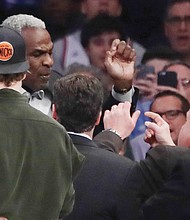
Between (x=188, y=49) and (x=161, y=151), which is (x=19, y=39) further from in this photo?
(x=188, y=49)

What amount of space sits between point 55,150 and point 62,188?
149 millimetres

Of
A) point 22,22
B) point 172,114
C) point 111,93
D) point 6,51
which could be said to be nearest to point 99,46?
point 172,114

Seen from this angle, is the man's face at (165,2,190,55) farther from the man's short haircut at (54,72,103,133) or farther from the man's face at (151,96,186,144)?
the man's short haircut at (54,72,103,133)

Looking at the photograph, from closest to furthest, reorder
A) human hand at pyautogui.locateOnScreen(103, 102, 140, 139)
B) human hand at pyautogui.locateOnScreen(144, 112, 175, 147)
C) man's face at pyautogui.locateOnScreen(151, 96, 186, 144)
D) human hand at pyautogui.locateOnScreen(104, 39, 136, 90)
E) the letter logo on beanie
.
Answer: the letter logo on beanie, human hand at pyautogui.locateOnScreen(144, 112, 175, 147), human hand at pyautogui.locateOnScreen(103, 102, 140, 139), human hand at pyautogui.locateOnScreen(104, 39, 136, 90), man's face at pyautogui.locateOnScreen(151, 96, 186, 144)

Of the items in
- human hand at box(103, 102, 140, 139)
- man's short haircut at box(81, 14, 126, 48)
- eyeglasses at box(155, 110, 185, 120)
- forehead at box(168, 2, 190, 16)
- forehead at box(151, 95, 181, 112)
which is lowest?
eyeglasses at box(155, 110, 185, 120)

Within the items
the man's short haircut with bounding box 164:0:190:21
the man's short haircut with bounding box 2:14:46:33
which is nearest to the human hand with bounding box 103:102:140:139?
the man's short haircut with bounding box 2:14:46:33

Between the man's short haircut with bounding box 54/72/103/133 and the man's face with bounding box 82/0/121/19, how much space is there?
6.36 ft

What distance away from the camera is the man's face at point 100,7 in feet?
17.7

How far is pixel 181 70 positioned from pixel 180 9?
39cm

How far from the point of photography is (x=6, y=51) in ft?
10.2

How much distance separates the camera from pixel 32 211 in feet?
10.1

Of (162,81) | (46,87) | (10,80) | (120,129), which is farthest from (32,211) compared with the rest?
(162,81)

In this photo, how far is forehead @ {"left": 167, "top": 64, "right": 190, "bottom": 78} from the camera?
17.6 ft

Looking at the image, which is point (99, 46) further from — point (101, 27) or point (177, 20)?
point (177, 20)
